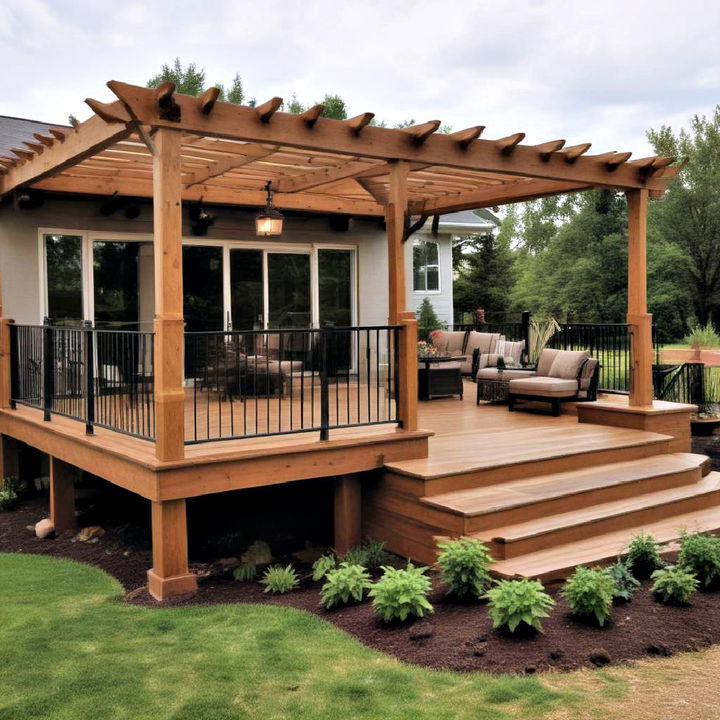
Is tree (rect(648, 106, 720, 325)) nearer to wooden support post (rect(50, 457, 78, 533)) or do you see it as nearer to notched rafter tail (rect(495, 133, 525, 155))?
notched rafter tail (rect(495, 133, 525, 155))

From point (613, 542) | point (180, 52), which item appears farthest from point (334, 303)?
point (180, 52)

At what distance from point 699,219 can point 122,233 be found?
85.5ft

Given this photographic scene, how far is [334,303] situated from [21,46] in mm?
26772

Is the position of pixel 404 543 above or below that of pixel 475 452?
below

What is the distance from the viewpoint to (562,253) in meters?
33.3

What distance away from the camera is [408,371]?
625 cm

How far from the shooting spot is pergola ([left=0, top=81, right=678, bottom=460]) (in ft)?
16.5

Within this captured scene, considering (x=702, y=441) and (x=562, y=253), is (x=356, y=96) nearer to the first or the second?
(x=562, y=253)

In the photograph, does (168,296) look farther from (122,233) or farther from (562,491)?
(122,233)

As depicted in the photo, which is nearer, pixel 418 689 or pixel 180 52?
pixel 418 689

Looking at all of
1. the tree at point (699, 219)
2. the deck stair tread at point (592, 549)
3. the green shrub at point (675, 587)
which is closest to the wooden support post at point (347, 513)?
the deck stair tread at point (592, 549)

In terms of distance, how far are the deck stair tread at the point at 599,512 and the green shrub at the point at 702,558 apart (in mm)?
840

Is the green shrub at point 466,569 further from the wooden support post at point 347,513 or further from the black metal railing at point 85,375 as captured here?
the black metal railing at point 85,375

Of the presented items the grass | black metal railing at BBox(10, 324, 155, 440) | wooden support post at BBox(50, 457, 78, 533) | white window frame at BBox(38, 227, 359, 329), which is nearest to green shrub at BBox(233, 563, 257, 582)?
the grass
